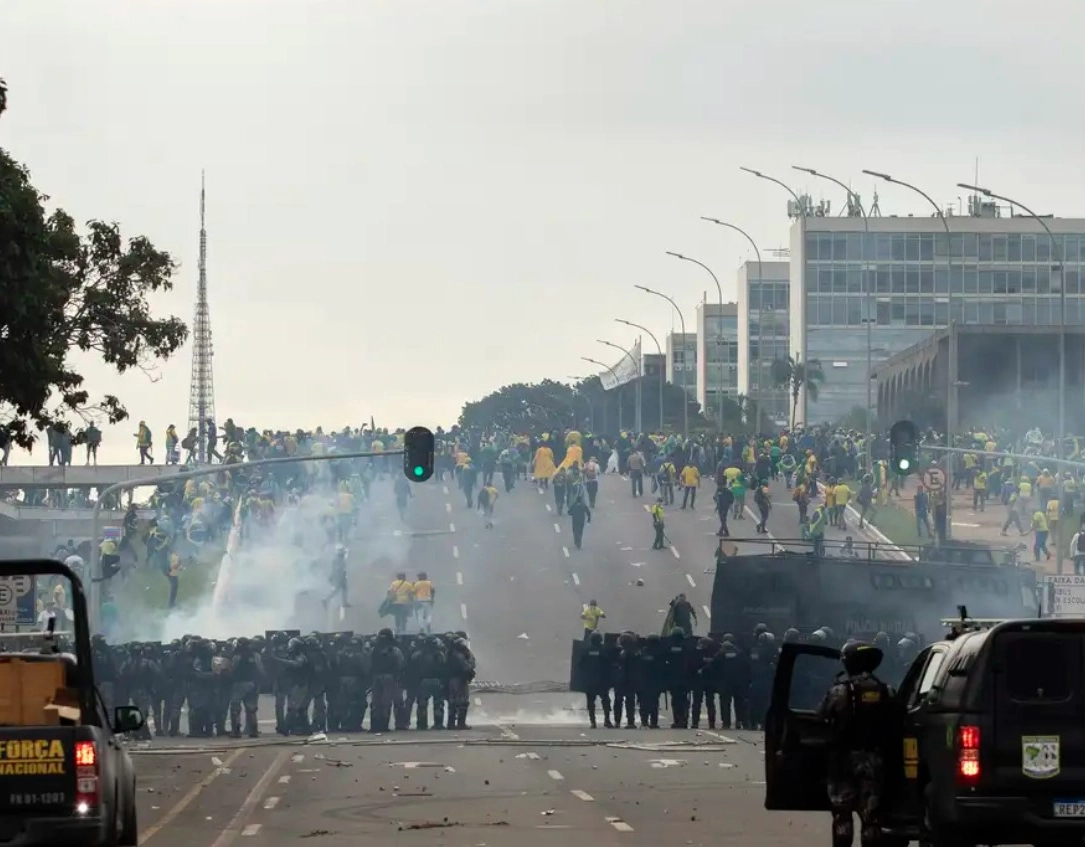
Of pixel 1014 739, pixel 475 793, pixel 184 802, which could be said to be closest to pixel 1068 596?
pixel 475 793

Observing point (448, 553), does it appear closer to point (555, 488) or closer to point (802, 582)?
point (555, 488)

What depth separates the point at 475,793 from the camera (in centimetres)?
2478

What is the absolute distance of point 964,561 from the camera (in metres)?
48.1

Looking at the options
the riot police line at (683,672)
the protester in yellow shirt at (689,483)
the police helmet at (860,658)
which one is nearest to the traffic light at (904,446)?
the riot police line at (683,672)

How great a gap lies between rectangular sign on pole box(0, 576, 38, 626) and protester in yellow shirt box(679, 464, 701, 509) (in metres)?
35.5

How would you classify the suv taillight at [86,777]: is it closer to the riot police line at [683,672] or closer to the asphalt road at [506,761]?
the asphalt road at [506,761]

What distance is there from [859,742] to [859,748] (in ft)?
0.16

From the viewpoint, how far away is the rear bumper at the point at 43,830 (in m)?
14.0

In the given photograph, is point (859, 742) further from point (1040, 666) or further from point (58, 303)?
point (58, 303)

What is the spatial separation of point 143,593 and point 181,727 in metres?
24.6

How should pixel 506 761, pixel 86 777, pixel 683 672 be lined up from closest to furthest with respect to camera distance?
pixel 86 777 < pixel 506 761 < pixel 683 672

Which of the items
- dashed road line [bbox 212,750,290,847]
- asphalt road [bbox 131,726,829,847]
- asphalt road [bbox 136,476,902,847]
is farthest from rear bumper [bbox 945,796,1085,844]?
dashed road line [bbox 212,750,290,847]

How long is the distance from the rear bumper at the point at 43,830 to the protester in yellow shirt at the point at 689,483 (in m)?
60.7

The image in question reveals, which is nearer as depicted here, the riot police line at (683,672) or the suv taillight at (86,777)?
the suv taillight at (86,777)
